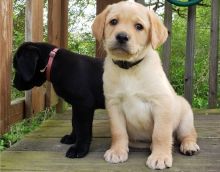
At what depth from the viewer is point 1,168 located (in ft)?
8.91

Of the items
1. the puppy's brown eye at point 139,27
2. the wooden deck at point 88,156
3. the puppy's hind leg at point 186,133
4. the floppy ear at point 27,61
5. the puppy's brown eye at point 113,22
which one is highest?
the puppy's brown eye at point 113,22

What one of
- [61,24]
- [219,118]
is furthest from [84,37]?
[219,118]

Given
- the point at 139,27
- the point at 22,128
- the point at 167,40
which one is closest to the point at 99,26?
the point at 139,27

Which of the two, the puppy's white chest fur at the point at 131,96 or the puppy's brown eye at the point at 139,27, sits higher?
the puppy's brown eye at the point at 139,27

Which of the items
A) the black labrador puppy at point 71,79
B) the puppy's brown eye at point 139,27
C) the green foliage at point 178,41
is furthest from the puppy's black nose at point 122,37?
the green foliage at point 178,41

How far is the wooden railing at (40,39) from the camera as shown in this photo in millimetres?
3111

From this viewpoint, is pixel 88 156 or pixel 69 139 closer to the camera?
pixel 88 156

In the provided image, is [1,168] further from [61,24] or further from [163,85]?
[61,24]

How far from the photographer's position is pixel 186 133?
3168 mm

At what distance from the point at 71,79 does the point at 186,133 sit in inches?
34.4

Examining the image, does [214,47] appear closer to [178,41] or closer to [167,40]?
[167,40]

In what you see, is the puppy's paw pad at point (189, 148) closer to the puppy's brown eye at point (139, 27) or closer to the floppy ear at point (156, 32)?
the floppy ear at point (156, 32)

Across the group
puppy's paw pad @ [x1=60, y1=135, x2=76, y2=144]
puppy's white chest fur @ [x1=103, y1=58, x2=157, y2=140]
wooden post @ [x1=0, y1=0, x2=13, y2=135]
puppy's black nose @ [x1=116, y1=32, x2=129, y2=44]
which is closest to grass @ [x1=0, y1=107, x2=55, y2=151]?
puppy's paw pad @ [x1=60, y1=135, x2=76, y2=144]

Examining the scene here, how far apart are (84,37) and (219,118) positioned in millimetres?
2920
